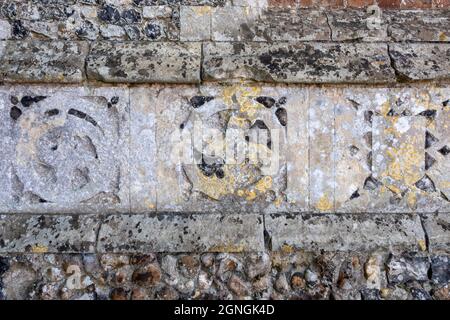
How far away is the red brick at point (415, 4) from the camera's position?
9.69 feet

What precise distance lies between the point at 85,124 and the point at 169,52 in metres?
0.72

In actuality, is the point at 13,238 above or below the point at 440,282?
above

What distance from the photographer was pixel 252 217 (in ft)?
8.82

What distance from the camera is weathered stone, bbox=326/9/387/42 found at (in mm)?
2803

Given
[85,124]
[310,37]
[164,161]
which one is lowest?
[164,161]

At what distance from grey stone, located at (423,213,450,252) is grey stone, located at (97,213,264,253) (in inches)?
41.6

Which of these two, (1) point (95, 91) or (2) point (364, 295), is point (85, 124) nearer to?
(1) point (95, 91)

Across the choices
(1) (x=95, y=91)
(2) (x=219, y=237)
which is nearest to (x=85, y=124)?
(1) (x=95, y=91)

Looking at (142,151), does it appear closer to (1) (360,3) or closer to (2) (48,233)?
(2) (48,233)

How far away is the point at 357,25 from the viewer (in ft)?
9.30

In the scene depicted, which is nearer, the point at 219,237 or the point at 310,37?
the point at 219,237

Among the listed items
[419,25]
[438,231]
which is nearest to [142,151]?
[438,231]

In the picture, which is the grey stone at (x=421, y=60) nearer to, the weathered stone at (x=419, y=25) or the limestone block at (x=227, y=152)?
the weathered stone at (x=419, y=25)

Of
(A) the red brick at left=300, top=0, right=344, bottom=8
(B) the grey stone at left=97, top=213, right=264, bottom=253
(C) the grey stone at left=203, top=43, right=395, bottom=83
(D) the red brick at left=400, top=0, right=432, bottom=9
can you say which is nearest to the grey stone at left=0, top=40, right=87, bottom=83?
(C) the grey stone at left=203, top=43, right=395, bottom=83
